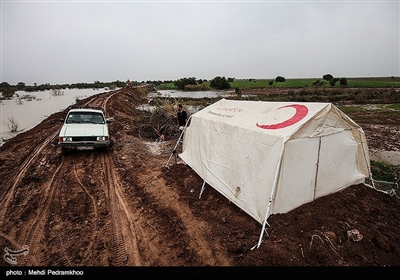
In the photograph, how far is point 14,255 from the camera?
164 inches

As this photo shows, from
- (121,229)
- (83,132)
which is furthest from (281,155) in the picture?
(83,132)

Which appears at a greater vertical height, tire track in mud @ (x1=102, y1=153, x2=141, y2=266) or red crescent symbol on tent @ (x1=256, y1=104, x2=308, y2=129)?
red crescent symbol on tent @ (x1=256, y1=104, x2=308, y2=129)

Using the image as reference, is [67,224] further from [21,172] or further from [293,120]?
[293,120]

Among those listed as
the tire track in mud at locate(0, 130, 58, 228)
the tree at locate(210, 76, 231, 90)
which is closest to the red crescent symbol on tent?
the tire track in mud at locate(0, 130, 58, 228)

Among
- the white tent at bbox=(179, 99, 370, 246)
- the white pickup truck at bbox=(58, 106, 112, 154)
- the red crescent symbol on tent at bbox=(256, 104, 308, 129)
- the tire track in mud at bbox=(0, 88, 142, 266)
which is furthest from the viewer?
the white pickup truck at bbox=(58, 106, 112, 154)

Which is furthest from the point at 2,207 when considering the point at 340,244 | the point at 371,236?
the point at 371,236

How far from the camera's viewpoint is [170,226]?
4969mm

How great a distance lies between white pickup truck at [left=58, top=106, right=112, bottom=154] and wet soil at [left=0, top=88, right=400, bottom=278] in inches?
50.3

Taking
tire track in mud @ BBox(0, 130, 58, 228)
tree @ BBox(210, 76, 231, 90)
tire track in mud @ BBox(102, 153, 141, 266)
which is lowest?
tire track in mud @ BBox(102, 153, 141, 266)

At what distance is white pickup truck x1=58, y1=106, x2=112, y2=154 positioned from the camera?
877 centimetres

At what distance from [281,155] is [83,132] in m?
8.07

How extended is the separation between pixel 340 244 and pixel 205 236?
8.41 ft

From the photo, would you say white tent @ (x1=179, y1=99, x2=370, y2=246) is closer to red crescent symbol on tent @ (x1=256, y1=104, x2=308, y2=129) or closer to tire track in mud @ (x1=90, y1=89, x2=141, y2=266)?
red crescent symbol on tent @ (x1=256, y1=104, x2=308, y2=129)

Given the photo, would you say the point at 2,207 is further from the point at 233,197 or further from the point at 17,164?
the point at 233,197
